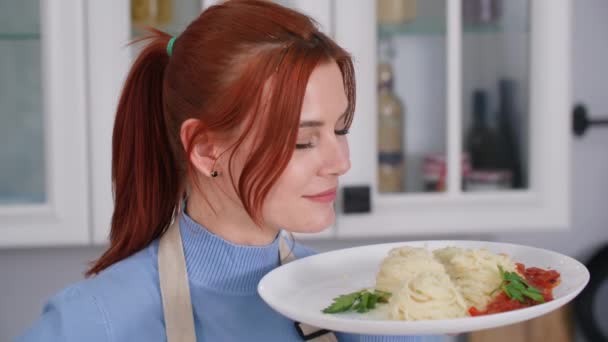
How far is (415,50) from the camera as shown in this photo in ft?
5.24

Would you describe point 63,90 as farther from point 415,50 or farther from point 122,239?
point 415,50

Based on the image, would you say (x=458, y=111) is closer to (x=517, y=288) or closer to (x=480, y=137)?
(x=480, y=137)

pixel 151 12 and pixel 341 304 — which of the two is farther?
pixel 151 12

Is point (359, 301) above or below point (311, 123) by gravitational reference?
below

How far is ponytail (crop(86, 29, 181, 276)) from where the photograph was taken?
3.51 feet

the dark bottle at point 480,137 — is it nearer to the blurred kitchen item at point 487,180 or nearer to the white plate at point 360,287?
the blurred kitchen item at point 487,180

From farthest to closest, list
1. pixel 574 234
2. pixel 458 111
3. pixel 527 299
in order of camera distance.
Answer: pixel 574 234, pixel 458 111, pixel 527 299

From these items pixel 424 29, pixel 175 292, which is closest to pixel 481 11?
pixel 424 29

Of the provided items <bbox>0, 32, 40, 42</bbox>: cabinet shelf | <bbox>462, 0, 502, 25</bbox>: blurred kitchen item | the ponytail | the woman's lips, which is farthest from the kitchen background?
the woman's lips

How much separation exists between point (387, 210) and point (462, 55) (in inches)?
12.5

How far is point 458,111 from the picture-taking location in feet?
5.06

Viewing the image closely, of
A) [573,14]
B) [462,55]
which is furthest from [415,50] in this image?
[573,14]

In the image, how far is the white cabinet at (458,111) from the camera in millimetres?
1507

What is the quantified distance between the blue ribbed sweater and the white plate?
0.08 metres
